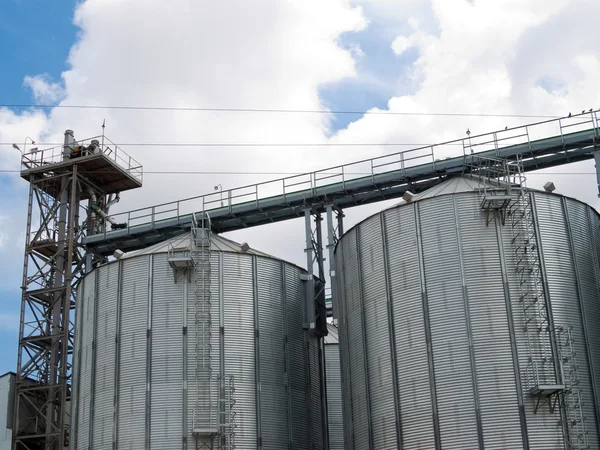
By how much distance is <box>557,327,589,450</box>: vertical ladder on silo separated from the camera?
123 feet

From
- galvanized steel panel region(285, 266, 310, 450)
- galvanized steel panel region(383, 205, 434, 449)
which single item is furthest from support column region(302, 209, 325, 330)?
galvanized steel panel region(383, 205, 434, 449)

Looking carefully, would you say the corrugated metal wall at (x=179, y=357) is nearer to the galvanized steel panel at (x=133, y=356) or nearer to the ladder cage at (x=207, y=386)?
the galvanized steel panel at (x=133, y=356)

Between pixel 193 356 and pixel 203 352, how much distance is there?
1.92 feet

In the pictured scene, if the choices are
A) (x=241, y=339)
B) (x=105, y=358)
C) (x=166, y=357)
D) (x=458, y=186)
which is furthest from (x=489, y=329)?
(x=105, y=358)

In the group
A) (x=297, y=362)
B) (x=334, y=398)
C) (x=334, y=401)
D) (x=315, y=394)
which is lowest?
(x=315, y=394)

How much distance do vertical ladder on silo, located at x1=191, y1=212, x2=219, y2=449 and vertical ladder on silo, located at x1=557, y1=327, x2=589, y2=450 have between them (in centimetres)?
1686

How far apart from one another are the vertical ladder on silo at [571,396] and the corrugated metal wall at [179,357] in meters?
15.5

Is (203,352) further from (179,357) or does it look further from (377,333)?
(377,333)

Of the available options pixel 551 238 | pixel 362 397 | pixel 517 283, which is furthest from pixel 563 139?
pixel 362 397

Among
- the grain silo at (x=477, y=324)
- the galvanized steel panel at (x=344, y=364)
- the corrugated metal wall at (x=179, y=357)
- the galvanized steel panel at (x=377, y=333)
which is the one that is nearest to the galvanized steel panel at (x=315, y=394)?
the corrugated metal wall at (x=179, y=357)

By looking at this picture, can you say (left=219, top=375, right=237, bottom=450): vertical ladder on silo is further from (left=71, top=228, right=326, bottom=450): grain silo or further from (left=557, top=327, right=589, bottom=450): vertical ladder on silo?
(left=557, top=327, right=589, bottom=450): vertical ladder on silo

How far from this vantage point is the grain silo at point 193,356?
147 ft

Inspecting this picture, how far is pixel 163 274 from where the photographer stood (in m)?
47.6

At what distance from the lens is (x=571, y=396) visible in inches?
1501
